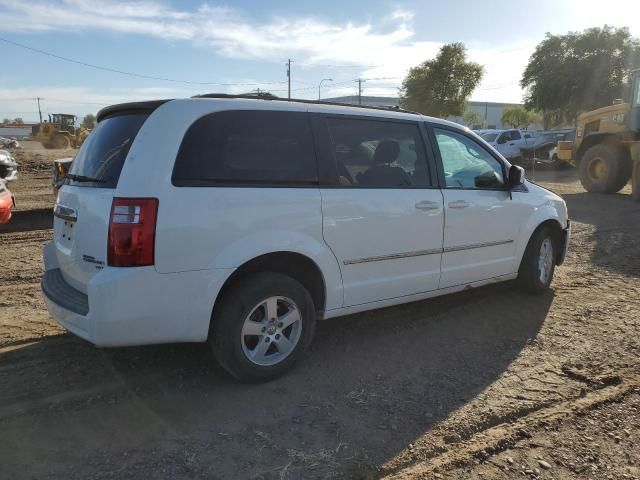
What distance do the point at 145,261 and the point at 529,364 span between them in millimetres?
2845

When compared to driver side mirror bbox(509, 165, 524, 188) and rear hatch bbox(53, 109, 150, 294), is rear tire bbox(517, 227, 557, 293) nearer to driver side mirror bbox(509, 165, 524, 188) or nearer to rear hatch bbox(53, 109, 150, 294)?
driver side mirror bbox(509, 165, 524, 188)

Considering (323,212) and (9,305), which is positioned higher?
(323,212)

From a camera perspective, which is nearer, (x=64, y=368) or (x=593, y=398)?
(x=593, y=398)

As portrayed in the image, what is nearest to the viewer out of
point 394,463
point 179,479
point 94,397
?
point 179,479

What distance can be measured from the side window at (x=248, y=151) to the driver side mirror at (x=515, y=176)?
7.19ft

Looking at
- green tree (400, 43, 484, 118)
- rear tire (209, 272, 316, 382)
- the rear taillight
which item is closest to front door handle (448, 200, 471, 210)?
rear tire (209, 272, 316, 382)

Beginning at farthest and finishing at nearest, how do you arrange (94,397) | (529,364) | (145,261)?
(529,364) → (94,397) → (145,261)

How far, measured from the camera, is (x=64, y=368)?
3750 millimetres

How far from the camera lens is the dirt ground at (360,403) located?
2.78 m

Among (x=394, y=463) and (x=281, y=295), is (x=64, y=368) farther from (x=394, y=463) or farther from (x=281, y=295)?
(x=394, y=463)

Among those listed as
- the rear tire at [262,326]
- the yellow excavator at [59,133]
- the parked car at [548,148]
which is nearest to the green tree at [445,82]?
the parked car at [548,148]

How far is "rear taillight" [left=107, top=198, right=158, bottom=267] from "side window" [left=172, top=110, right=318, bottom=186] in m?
0.25

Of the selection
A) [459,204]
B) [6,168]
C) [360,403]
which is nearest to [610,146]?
[459,204]

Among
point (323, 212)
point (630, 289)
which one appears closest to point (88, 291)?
point (323, 212)
